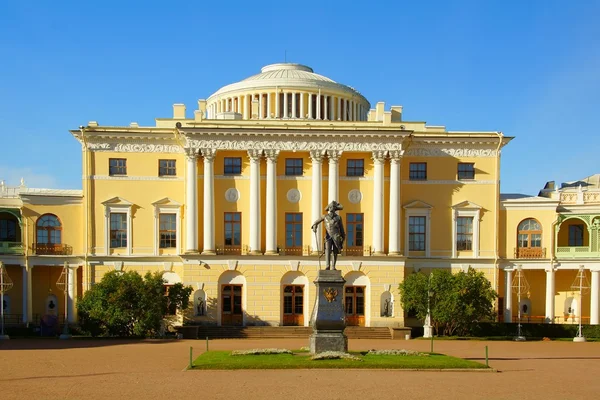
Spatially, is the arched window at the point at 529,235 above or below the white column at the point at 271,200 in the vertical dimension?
below

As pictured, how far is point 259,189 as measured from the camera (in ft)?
165

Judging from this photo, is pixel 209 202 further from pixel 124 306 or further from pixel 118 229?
pixel 124 306

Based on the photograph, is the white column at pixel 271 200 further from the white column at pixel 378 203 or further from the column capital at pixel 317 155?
the white column at pixel 378 203

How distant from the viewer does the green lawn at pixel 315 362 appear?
28.1 metres

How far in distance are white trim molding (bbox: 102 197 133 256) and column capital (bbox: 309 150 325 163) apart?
12.9 m

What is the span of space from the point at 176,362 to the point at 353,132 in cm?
2377

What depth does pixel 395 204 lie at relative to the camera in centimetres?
5038

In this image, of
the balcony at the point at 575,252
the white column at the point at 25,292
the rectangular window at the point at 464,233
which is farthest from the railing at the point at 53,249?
the balcony at the point at 575,252

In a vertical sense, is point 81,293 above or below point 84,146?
below

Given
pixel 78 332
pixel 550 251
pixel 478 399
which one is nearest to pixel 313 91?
pixel 550 251

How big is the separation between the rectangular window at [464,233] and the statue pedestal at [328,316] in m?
24.1

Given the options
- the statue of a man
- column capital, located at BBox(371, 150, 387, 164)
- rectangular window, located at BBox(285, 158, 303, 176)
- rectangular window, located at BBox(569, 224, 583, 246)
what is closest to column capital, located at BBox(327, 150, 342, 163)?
rectangular window, located at BBox(285, 158, 303, 176)

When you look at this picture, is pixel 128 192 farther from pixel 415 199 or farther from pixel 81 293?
pixel 415 199

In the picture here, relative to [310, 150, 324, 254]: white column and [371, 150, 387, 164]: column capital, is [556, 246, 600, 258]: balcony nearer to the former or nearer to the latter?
[371, 150, 387, 164]: column capital
